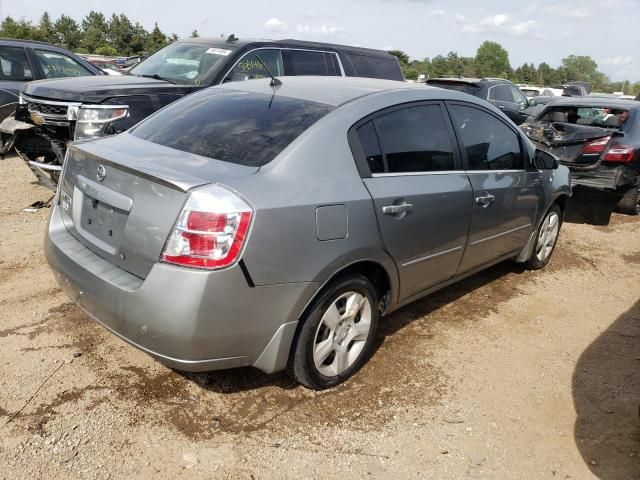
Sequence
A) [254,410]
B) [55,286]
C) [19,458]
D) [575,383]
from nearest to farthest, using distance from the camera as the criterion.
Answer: [19,458] < [254,410] < [575,383] < [55,286]

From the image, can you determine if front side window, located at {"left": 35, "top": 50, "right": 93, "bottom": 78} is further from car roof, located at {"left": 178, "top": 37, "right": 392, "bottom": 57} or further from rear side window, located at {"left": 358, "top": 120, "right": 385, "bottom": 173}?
rear side window, located at {"left": 358, "top": 120, "right": 385, "bottom": 173}

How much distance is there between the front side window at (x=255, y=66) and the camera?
6.49 metres

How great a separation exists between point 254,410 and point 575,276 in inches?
147

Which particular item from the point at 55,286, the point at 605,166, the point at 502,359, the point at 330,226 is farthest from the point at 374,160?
the point at 605,166

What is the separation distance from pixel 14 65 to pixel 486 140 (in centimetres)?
727

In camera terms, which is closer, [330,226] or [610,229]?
[330,226]

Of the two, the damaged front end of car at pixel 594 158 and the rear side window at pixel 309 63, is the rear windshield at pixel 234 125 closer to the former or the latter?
the rear side window at pixel 309 63

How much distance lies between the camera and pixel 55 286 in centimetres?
423

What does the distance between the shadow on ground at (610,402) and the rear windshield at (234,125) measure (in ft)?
7.16

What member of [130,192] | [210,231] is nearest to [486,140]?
[210,231]

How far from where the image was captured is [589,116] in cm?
793

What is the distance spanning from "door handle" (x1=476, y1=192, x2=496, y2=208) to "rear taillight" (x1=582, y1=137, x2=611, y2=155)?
142 inches

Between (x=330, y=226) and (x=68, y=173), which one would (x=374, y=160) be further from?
(x=68, y=173)

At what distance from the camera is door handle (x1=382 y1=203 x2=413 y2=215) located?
10.4 feet
